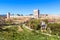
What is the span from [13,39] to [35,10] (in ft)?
65.4

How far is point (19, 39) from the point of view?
9586 mm

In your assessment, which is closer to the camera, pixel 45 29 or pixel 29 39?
pixel 29 39

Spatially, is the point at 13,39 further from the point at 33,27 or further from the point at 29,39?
the point at 33,27

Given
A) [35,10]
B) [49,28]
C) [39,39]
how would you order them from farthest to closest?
[35,10] < [49,28] < [39,39]

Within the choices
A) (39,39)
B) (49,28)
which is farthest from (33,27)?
(39,39)

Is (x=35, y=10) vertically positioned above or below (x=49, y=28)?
above

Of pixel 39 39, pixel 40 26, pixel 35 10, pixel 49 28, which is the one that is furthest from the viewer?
pixel 35 10

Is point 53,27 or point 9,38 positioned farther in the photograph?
point 53,27

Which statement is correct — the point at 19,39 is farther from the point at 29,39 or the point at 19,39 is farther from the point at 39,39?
the point at 39,39

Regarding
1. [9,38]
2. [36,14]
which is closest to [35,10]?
[36,14]

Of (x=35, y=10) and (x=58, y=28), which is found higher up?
(x=35, y=10)

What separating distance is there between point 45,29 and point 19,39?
16.4ft

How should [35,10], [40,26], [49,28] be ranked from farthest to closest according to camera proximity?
1. [35,10]
2. [40,26]
3. [49,28]

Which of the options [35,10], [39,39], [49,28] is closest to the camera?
[39,39]
